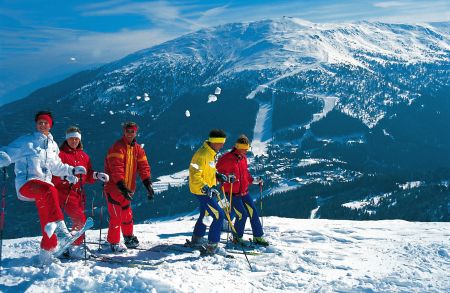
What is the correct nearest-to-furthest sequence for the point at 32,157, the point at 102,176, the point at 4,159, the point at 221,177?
the point at 4,159 → the point at 32,157 → the point at 102,176 → the point at 221,177

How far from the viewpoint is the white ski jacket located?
7602mm

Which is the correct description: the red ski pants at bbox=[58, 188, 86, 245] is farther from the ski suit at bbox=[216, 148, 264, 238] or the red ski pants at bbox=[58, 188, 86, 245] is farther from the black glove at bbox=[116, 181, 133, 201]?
the ski suit at bbox=[216, 148, 264, 238]

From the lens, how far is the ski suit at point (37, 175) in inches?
301

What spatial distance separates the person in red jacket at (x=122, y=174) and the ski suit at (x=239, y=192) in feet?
6.64

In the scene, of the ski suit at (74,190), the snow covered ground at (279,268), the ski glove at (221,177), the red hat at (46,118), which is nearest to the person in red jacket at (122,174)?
the ski suit at (74,190)

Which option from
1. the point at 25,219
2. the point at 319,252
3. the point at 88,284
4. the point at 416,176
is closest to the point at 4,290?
the point at 88,284

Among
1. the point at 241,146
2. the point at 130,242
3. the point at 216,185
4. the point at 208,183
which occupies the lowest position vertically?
the point at 130,242

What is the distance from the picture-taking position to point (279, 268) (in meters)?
8.73

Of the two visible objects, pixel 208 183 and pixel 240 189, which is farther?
pixel 240 189

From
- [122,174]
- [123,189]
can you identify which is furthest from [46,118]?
[123,189]

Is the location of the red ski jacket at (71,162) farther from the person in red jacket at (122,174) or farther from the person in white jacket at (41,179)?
the person in white jacket at (41,179)

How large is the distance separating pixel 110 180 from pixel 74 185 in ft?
2.60

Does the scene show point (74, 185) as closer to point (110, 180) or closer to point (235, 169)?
point (110, 180)

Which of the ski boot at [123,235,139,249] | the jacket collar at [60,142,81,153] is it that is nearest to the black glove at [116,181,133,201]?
the jacket collar at [60,142,81,153]
